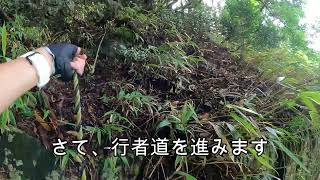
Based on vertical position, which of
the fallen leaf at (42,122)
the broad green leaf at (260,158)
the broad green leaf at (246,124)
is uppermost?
the fallen leaf at (42,122)

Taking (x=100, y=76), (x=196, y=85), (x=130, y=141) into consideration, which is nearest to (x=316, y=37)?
(x=196, y=85)

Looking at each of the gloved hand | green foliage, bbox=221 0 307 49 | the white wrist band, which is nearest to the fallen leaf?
the gloved hand

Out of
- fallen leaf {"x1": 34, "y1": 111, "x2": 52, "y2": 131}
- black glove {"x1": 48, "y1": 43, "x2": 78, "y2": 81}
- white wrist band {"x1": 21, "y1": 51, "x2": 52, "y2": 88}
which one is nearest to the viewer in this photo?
white wrist band {"x1": 21, "y1": 51, "x2": 52, "y2": 88}

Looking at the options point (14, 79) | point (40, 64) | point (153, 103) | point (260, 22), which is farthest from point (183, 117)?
point (260, 22)

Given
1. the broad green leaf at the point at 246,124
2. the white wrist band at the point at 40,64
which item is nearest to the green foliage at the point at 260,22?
the broad green leaf at the point at 246,124

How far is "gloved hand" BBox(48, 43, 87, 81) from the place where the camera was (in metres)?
1.30

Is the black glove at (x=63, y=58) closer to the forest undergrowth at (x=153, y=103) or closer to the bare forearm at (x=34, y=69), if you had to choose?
the bare forearm at (x=34, y=69)

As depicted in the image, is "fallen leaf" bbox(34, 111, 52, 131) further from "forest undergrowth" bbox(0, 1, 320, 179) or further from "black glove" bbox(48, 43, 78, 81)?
"black glove" bbox(48, 43, 78, 81)

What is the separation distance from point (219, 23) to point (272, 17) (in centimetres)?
66

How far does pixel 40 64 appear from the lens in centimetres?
119

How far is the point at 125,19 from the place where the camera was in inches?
128

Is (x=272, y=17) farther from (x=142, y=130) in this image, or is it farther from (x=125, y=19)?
(x=142, y=130)

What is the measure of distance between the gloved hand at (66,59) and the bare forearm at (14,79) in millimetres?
145

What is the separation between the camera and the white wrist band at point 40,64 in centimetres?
117
